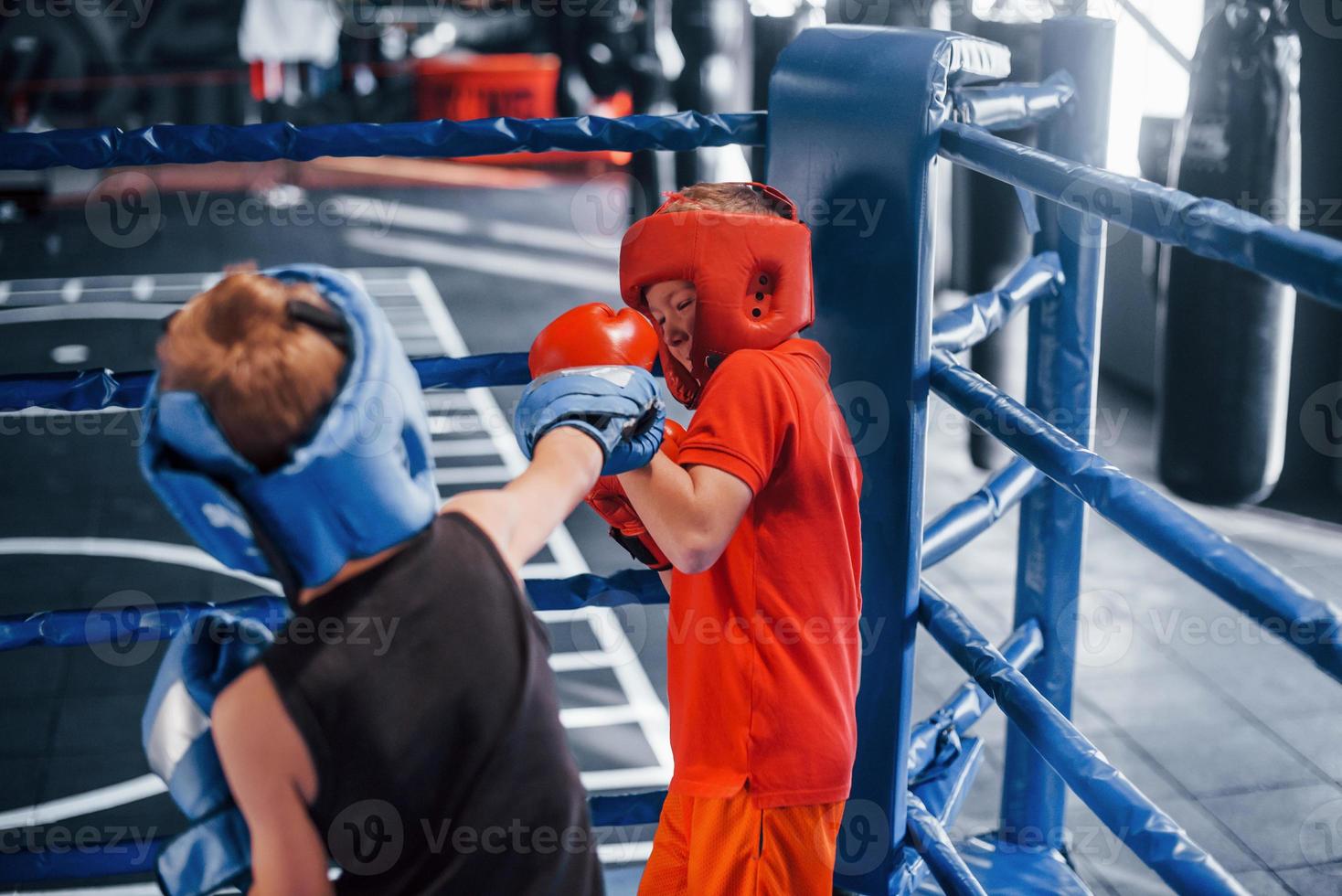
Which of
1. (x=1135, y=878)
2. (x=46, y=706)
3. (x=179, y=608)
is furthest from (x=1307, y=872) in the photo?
(x=46, y=706)

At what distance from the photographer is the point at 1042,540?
1.76m

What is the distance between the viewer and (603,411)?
1.05m

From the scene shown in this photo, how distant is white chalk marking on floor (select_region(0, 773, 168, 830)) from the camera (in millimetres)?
2504

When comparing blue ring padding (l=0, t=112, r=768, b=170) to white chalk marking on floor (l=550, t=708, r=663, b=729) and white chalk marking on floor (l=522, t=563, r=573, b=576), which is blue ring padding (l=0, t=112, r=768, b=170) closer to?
white chalk marking on floor (l=550, t=708, r=663, b=729)

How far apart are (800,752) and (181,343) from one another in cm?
71

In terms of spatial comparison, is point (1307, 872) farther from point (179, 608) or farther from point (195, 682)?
point (195, 682)

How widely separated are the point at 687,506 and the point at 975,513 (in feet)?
1.90

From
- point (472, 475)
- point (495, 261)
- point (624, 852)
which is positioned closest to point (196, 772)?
point (624, 852)

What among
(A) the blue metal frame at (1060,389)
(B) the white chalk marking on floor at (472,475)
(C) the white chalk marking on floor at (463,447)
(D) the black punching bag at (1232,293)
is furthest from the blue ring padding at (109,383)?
(C) the white chalk marking on floor at (463,447)

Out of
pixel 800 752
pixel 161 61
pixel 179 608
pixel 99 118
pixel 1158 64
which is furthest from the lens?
pixel 161 61

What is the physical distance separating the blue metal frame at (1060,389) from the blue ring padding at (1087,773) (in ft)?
1.18

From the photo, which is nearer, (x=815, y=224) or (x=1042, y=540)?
(x=815, y=224)

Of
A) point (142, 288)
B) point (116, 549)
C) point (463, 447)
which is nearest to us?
point (116, 549)

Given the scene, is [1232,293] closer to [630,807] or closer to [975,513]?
[975,513]
